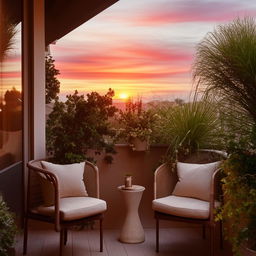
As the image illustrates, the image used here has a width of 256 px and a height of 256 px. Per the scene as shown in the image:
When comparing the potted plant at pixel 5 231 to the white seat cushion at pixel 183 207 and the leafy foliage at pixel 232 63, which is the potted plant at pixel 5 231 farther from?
the leafy foliage at pixel 232 63

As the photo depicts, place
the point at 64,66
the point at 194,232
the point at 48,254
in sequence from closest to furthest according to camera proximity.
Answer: the point at 48,254, the point at 194,232, the point at 64,66

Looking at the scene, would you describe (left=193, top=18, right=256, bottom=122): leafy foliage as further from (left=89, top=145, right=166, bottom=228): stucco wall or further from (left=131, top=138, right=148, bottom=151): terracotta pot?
(left=89, top=145, right=166, bottom=228): stucco wall

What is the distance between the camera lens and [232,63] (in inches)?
127

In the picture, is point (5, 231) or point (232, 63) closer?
point (5, 231)

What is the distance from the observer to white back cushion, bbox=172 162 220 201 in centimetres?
392

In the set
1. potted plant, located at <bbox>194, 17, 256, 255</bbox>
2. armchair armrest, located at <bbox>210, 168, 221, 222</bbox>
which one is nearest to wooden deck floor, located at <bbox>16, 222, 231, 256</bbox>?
armchair armrest, located at <bbox>210, 168, 221, 222</bbox>

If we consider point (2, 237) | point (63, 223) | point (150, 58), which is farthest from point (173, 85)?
point (2, 237)

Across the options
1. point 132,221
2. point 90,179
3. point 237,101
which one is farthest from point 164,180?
point 237,101

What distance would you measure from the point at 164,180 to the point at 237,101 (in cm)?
125

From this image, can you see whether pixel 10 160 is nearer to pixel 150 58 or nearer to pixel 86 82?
pixel 86 82

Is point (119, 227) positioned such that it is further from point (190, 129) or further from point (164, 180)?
point (190, 129)

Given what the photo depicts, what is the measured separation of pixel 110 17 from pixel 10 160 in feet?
7.36

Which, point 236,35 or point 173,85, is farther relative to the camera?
point 173,85

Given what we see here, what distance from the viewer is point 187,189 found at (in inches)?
159
